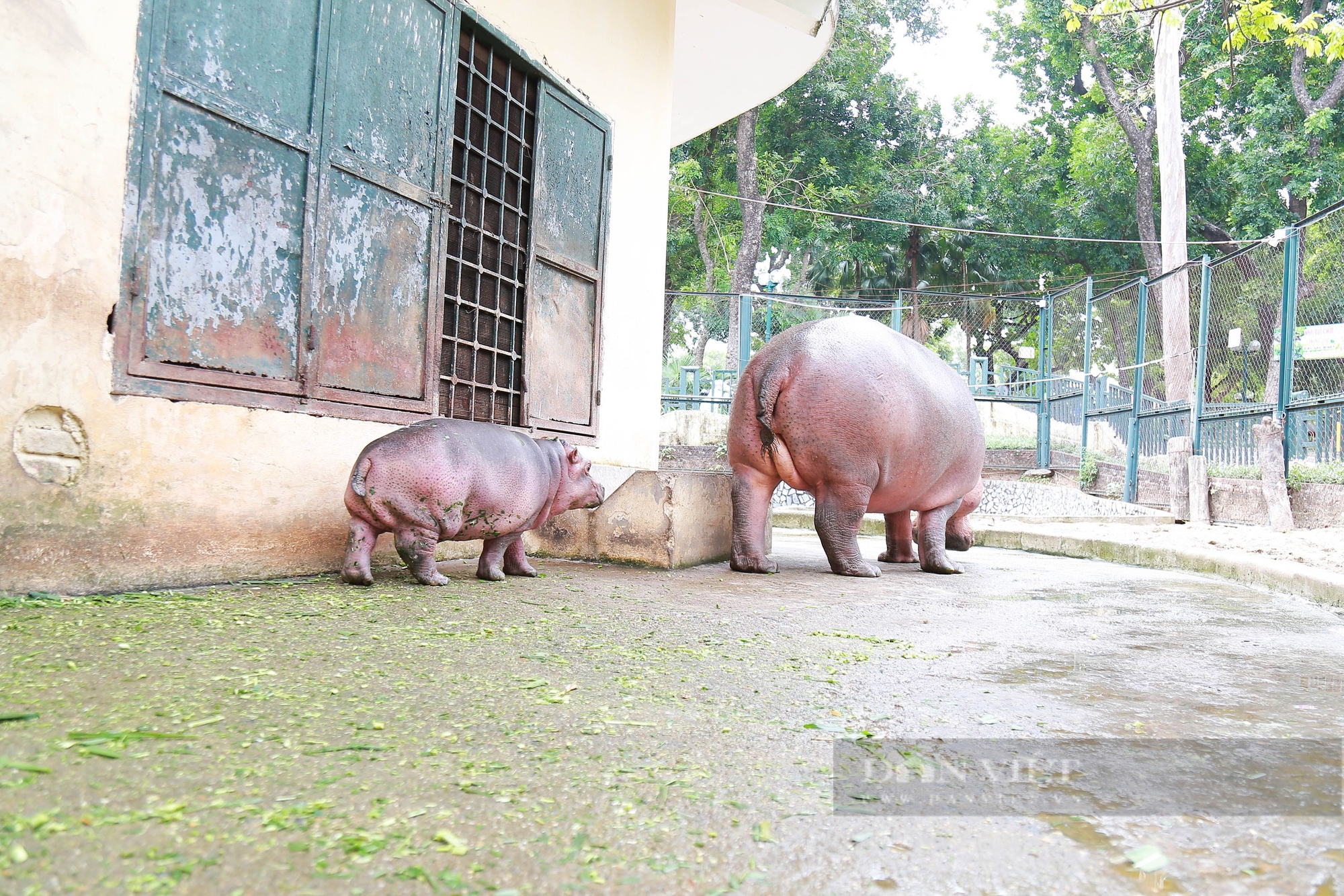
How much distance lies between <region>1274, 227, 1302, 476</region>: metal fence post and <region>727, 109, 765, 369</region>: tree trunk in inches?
469

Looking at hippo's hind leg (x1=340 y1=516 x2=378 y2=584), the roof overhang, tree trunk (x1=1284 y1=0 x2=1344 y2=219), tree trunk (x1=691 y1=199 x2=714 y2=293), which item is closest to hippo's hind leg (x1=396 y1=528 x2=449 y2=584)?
hippo's hind leg (x1=340 y1=516 x2=378 y2=584)

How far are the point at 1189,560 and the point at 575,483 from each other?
13.2 feet

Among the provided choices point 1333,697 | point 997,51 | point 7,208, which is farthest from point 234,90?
point 997,51

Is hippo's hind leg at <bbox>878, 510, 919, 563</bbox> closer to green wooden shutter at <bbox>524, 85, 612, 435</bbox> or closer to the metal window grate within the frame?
green wooden shutter at <bbox>524, 85, 612, 435</bbox>

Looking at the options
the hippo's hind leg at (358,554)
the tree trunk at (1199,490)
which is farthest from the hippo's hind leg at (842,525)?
the tree trunk at (1199,490)

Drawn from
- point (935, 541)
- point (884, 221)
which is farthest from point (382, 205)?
point (884, 221)

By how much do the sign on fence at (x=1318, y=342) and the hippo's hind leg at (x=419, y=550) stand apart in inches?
300

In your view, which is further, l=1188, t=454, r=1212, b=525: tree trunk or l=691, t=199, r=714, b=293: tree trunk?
l=691, t=199, r=714, b=293: tree trunk

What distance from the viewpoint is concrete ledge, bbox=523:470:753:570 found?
4.33m

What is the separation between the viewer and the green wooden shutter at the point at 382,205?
358 cm

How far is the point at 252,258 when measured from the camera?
3.17m

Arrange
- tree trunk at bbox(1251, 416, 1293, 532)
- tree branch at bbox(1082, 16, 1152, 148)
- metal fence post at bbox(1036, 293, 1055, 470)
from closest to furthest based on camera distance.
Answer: tree trunk at bbox(1251, 416, 1293, 532), metal fence post at bbox(1036, 293, 1055, 470), tree branch at bbox(1082, 16, 1152, 148)

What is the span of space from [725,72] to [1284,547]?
19.6ft

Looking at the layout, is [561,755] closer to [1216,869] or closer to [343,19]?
[1216,869]
